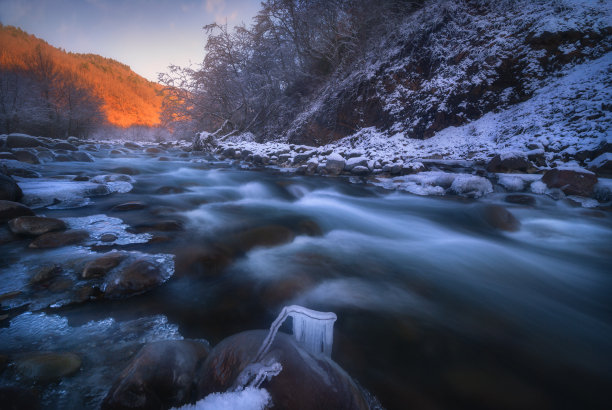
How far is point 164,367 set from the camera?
94 cm

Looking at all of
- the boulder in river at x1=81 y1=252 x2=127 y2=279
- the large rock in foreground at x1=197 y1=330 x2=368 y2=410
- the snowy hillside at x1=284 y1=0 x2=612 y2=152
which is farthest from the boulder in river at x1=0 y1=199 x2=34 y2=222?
the snowy hillside at x1=284 y1=0 x2=612 y2=152

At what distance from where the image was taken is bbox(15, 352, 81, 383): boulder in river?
3.16 ft

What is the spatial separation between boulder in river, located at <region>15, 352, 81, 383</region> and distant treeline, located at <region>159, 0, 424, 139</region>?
43.9ft

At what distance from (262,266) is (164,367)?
4.06 feet

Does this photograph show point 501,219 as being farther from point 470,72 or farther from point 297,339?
point 470,72

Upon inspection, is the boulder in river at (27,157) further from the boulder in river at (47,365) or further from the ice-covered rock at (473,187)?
the ice-covered rock at (473,187)

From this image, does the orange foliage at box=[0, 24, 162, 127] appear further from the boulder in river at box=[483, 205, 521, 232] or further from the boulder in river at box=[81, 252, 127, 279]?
the boulder in river at box=[483, 205, 521, 232]

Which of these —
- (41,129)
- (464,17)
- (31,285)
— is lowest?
(31,285)

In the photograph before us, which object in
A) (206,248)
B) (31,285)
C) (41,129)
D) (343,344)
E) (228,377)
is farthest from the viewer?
(41,129)

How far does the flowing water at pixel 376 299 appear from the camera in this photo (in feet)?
3.76

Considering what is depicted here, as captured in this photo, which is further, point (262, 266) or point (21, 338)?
point (262, 266)

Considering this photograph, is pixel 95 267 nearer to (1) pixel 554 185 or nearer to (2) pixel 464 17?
(1) pixel 554 185

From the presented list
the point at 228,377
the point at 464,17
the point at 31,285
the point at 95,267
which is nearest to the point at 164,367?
the point at 228,377

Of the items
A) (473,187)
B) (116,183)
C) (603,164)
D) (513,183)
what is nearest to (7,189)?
(116,183)
